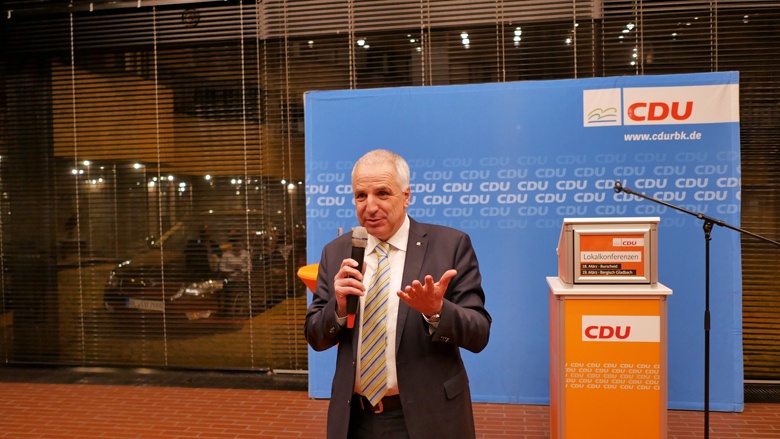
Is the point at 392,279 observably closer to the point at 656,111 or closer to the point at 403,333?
the point at 403,333

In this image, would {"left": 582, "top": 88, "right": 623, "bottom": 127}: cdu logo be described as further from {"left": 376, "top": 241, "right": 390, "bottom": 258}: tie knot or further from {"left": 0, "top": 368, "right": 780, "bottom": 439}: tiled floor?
{"left": 376, "top": 241, "right": 390, "bottom": 258}: tie knot

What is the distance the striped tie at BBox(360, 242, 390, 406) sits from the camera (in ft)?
6.91

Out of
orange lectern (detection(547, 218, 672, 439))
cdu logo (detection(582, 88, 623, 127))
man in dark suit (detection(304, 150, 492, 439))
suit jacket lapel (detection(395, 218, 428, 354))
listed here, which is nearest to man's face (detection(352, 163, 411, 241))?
man in dark suit (detection(304, 150, 492, 439))

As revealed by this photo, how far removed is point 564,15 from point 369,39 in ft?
6.07

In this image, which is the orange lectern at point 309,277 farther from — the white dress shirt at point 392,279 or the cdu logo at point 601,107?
the cdu logo at point 601,107

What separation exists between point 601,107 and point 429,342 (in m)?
3.40

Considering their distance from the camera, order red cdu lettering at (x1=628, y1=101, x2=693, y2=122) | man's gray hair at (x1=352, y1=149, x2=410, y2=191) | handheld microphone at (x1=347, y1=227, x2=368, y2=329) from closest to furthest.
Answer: handheld microphone at (x1=347, y1=227, x2=368, y2=329), man's gray hair at (x1=352, y1=149, x2=410, y2=191), red cdu lettering at (x1=628, y1=101, x2=693, y2=122)

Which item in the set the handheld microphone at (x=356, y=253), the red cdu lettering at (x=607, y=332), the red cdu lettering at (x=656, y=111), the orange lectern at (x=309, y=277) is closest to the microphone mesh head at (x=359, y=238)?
the handheld microphone at (x=356, y=253)

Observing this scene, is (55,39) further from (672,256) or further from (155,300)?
(672,256)

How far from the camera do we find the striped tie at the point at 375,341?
2105 millimetres

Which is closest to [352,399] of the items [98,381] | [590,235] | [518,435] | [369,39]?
[590,235]

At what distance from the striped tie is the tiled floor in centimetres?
268

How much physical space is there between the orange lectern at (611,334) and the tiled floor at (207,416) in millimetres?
1106

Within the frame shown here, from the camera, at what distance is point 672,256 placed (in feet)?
15.8
